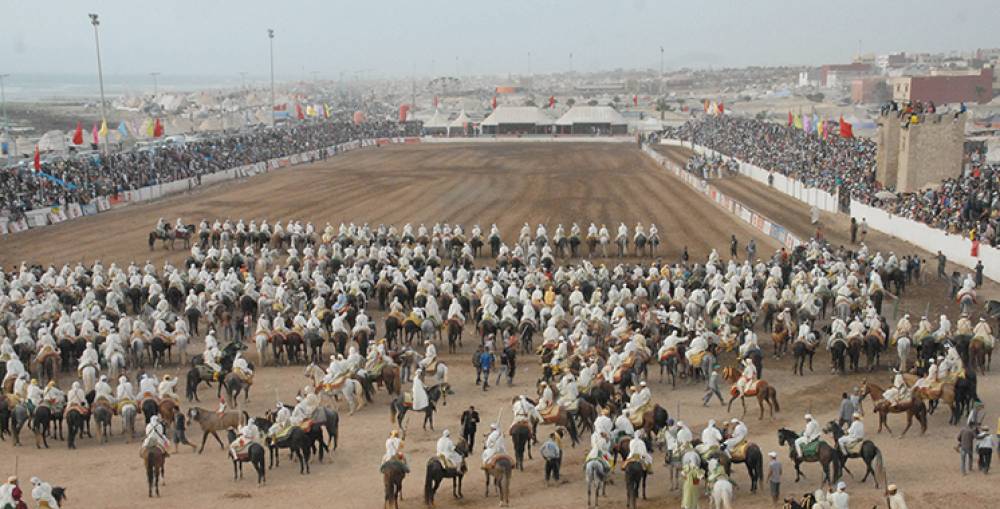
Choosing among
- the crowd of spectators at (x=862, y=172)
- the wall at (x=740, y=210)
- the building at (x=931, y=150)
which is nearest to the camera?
the crowd of spectators at (x=862, y=172)

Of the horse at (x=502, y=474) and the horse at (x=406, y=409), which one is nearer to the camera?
the horse at (x=502, y=474)

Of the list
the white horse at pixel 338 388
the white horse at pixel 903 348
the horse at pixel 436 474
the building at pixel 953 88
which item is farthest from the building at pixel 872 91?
the horse at pixel 436 474

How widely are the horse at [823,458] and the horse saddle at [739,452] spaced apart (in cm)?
92

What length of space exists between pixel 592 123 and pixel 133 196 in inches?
2310

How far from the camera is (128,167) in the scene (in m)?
53.8

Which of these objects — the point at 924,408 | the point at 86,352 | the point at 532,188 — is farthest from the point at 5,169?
the point at 924,408

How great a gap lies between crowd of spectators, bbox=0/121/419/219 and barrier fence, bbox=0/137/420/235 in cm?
41

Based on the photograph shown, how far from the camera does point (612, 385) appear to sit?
1798 cm

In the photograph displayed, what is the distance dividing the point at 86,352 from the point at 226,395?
2.85 metres

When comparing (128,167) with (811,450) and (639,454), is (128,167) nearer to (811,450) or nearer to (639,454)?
(639,454)

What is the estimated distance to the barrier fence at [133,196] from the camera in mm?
40500

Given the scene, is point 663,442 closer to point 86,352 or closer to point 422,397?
point 422,397

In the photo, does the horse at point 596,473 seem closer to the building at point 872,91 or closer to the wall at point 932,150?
the wall at point 932,150

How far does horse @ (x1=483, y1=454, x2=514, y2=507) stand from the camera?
46.2ft
